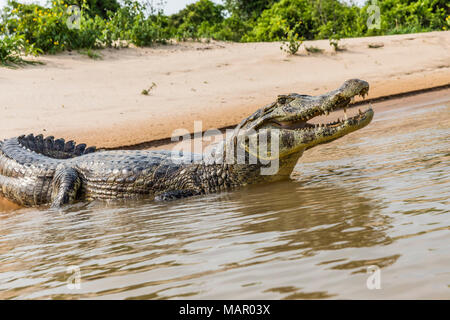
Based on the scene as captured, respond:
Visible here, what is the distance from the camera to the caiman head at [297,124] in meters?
4.18

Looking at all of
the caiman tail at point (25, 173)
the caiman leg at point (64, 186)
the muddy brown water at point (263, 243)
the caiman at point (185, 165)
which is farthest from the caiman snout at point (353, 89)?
the caiman tail at point (25, 173)

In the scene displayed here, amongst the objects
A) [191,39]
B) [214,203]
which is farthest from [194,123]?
[191,39]

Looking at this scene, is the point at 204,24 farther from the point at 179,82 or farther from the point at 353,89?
the point at 353,89

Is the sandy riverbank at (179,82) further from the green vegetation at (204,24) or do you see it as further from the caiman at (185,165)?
the caiman at (185,165)

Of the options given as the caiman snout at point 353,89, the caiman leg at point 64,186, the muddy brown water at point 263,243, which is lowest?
the caiman leg at point 64,186

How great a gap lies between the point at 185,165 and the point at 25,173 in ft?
6.63

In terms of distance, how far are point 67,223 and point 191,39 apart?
45.6 feet

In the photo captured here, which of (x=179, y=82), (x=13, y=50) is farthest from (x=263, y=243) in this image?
(x=13, y=50)

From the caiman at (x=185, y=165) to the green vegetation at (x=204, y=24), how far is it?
7.92 meters

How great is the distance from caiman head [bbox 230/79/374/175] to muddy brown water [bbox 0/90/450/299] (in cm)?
32

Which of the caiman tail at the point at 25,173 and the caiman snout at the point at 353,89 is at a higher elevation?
the caiman snout at the point at 353,89

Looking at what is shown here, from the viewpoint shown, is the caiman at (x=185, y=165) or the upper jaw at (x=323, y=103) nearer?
the upper jaw at (x=323, y=103)

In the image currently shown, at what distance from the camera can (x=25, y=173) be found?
5777 mm

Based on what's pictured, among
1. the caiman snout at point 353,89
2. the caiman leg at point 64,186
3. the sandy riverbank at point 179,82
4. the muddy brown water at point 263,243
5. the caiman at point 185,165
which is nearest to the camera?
the muddy brown water at point 263,243
